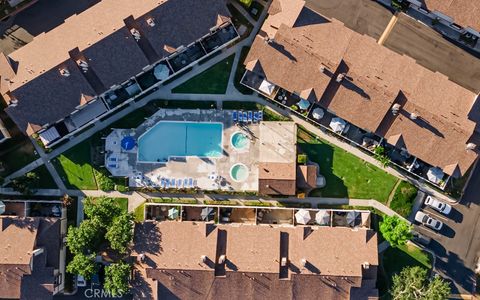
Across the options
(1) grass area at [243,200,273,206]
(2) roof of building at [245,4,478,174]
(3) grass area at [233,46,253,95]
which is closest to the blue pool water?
(3) grass area at [233,46,253,95]

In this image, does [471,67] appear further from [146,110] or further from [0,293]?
[0,293]

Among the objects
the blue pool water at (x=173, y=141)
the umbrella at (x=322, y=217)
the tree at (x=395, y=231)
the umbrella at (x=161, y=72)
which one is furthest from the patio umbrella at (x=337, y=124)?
the umbrella at (x=161, y=72)

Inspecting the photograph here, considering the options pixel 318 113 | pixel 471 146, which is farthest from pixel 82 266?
pixel 471 146

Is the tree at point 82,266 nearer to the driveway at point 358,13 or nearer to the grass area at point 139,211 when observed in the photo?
the grass area at point 139,211

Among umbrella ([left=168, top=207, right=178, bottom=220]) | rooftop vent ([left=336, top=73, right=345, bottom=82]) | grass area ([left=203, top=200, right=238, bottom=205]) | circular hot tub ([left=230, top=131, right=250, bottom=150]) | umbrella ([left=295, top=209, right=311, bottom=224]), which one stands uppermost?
rooftop vent ([left=336, top=73, right=345, bottom=82])

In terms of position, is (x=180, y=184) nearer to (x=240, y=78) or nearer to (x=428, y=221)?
(x=240, y=78)

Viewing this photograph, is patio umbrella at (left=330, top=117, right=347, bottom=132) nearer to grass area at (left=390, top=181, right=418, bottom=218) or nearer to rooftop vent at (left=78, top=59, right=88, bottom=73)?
grass area at (left=390, top=181, right=418, bottom=218)
